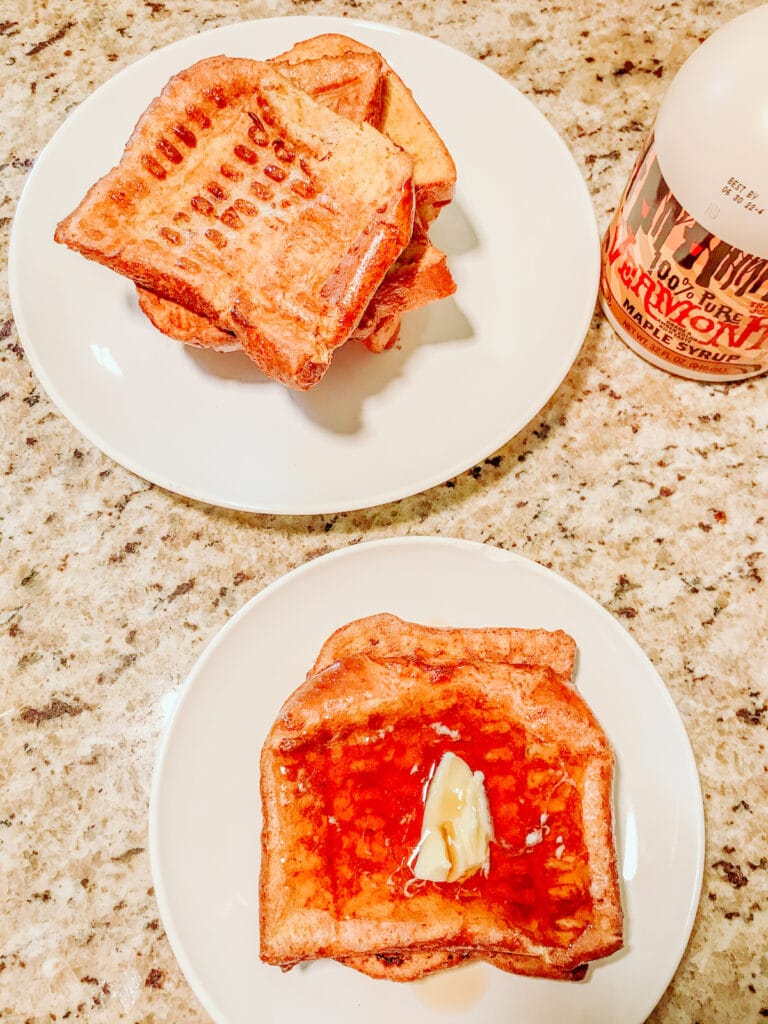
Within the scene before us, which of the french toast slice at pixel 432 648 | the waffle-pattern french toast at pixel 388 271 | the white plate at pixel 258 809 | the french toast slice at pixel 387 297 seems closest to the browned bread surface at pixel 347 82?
the waffle-pattern french toast at pixel 388 271

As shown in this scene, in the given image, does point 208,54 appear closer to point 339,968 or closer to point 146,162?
point 146,162

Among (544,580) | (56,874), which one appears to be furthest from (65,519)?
(544,580)

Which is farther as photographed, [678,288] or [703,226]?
[678,288]

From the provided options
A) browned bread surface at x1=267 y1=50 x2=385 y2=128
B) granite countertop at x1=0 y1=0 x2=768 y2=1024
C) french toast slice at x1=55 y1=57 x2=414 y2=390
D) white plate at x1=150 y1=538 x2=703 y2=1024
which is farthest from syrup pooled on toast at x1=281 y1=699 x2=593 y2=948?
browned bread surface at x1=267 y1=50 x2=385 y2=128

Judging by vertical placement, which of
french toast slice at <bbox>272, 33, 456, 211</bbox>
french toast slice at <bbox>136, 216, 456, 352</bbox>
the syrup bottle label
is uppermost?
french toast slice at <bbox>272, 33, 456, 211</bbox>

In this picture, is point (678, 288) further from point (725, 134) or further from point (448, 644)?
point (448, 644)

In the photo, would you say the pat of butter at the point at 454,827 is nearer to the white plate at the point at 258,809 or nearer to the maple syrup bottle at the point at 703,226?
the white plate at the point at 258,809

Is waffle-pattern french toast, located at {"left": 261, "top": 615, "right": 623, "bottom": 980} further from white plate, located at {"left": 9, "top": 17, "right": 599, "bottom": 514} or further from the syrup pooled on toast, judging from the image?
white plate, located at {"left": 9, "top": 17, "right": 599, "bottom": 514}

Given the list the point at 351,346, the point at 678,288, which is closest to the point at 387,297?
the point at 351,346
